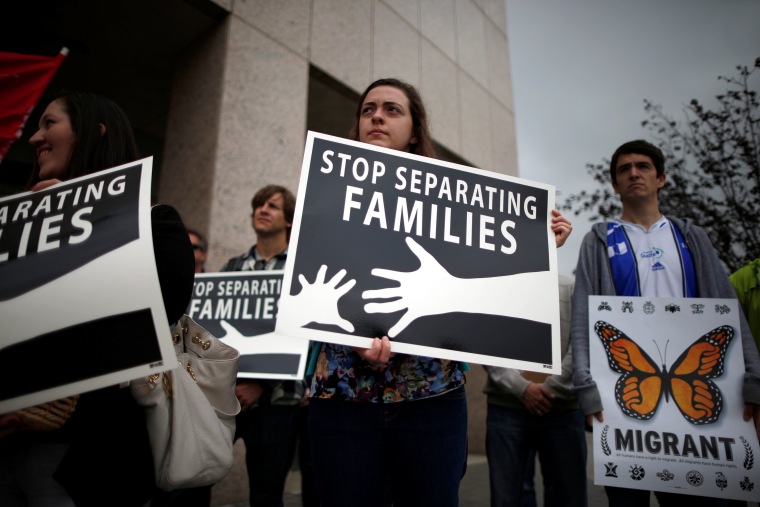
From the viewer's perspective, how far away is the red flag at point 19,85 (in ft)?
10.5

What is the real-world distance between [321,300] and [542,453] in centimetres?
169

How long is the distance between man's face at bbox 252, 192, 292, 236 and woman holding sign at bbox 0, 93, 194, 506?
159 cm

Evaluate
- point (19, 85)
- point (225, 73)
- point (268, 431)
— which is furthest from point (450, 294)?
point (225, 73)

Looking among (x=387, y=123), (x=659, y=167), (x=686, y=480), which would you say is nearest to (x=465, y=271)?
(x=387, y=123)

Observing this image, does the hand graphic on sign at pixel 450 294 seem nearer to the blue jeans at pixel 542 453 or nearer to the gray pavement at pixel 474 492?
the blue jeans at pixel 542 453

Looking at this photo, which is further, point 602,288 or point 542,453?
point 542,453

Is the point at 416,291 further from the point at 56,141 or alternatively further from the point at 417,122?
the point at 56,141

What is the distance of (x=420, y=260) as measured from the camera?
157 cm

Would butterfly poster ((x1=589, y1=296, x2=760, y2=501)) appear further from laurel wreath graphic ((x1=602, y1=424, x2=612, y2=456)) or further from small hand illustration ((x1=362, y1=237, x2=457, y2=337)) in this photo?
small hand illustration ((x1=362, y1=237, x2=457, y2=337))

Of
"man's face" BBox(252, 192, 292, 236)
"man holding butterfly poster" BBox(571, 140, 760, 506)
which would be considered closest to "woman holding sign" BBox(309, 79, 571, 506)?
"man holding butterfly poster" BBox(571, 140, 760, 506)

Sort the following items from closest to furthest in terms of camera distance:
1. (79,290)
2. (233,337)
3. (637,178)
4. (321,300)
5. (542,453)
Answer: (79,290) → (321,300) → (637,178) → (542,453) → (233,337)

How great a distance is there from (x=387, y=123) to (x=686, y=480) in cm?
172

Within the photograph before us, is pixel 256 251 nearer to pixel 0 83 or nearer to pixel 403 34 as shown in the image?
pixel 0 83

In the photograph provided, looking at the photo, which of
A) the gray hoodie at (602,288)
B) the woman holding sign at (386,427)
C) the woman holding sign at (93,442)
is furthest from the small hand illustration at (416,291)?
the gray hoodie at (602,288)
